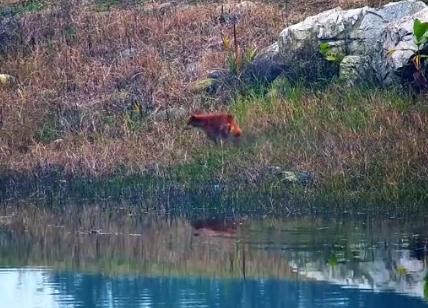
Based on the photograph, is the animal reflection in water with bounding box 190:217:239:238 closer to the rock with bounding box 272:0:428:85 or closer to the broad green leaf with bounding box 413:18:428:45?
the broad green leaf with bounding box 413:18:428:45

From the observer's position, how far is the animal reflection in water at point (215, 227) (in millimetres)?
12062

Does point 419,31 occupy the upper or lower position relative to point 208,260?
upper

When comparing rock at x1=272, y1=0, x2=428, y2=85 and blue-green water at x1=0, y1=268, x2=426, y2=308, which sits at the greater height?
rock at x1=272, y1=0, x2=428, y2=85

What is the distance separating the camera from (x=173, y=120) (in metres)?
16.9

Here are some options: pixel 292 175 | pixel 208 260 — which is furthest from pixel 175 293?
pixel 292 175

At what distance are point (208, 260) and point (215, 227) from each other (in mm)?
1708

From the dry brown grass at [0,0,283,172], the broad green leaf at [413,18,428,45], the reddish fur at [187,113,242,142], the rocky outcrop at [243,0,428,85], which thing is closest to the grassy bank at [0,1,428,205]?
the dry brown grass at [0,0,283,172]

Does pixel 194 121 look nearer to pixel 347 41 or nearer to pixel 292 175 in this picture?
pixel 292 175

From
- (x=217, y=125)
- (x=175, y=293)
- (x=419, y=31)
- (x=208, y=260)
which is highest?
(x=419, y=31)

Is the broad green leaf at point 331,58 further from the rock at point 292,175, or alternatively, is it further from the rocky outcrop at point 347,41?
the rock at point 292,175

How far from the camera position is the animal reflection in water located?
12062 mm

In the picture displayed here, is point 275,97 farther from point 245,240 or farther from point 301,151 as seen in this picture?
point 245,240

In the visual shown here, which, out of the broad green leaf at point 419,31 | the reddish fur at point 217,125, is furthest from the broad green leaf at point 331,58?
the reddish fur at point 217,125

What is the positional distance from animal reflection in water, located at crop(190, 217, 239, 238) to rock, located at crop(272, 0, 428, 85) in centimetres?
465
